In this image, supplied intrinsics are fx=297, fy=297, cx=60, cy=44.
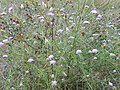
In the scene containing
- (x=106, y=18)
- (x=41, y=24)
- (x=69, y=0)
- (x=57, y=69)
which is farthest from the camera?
(x=106, y=18)

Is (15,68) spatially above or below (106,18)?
below

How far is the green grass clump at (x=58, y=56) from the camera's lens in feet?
5.27

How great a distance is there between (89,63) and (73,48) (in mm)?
132

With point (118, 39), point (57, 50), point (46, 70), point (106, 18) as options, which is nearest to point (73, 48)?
point (57, 50)

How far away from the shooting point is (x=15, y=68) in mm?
1684

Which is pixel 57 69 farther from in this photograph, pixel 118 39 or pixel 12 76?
pixel 118 39

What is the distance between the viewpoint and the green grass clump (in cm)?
161

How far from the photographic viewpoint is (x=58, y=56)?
1612 mm

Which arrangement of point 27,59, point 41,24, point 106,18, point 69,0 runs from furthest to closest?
point 106,18
point 69,0
point 41,24
point 27,59

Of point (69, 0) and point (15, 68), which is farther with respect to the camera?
point (69, 0)

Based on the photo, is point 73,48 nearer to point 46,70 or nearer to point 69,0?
point 46,70

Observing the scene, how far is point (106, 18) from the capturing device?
2191 mm

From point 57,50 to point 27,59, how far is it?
18 cm

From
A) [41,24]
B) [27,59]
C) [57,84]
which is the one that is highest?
[41,24]
